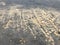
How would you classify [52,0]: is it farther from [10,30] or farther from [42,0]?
[10,30]

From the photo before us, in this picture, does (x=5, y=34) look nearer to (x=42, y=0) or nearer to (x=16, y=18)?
(x=16, y=18)

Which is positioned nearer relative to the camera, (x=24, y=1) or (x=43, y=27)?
(x=43, y=27)

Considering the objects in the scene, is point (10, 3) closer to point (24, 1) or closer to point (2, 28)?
point (24, 1)

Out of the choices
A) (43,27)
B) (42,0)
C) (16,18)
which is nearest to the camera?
(43,27)

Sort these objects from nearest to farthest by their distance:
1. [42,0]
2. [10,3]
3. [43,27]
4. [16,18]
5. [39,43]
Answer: [39,43] → [43,27] → [16,18] → [10,3] → [42,0]

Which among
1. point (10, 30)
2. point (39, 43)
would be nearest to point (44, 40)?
point (39, 43)

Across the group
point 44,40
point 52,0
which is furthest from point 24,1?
point 44,40

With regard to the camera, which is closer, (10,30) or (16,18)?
(10,30)

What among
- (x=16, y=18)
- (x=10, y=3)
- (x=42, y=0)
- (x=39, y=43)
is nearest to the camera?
(x=39, y=43)
